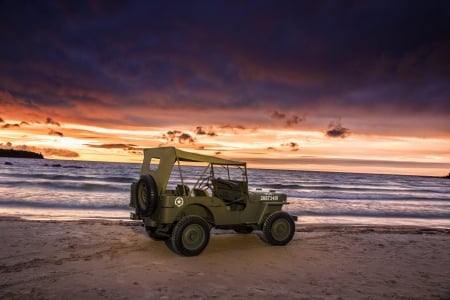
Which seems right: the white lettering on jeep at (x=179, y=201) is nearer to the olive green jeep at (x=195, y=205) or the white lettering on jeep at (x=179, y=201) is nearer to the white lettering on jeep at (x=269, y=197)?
the olive green jeep at (x=195, y=205)

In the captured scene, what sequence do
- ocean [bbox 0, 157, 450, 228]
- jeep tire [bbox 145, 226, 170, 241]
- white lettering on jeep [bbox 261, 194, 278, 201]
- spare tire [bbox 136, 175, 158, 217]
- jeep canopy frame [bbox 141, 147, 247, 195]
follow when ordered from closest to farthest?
spare tire [bbox 136, 175, 158, 217] → jeep canopy frame [bbox 141, 147, 247, 195] → jeep tire [bbox 145, 226, 170, 241] → white lettering on jeep [bbox 261, 194, 278, 201] → ocean [bbox 0, 157, 450, 228]

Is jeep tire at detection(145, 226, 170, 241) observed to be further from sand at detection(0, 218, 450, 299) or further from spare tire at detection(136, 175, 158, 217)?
spare tire at detection(136, 175, 158, 217)

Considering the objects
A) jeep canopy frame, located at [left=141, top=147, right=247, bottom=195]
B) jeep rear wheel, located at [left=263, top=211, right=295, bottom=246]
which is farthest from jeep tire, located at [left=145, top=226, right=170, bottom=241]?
jeep rear wheel, located at [left=263, top=211, right=295, bottom=246]

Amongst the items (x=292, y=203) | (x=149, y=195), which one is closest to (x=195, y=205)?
(x=149, y=195)

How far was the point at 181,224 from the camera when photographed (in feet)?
27.0

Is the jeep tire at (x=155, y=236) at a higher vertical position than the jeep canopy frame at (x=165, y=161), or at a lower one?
lower

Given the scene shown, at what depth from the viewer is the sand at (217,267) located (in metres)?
6.05

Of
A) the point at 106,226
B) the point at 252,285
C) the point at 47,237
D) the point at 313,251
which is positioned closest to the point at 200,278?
the point at 252,285

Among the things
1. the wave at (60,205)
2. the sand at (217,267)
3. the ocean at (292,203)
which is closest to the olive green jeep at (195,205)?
the sand at (217,267)

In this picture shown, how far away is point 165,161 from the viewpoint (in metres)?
8.58

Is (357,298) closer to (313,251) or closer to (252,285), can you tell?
(252,285)

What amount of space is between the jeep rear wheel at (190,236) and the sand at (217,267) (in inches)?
7.7

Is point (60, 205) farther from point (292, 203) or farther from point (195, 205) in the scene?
point (292, 203)

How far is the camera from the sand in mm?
6050
